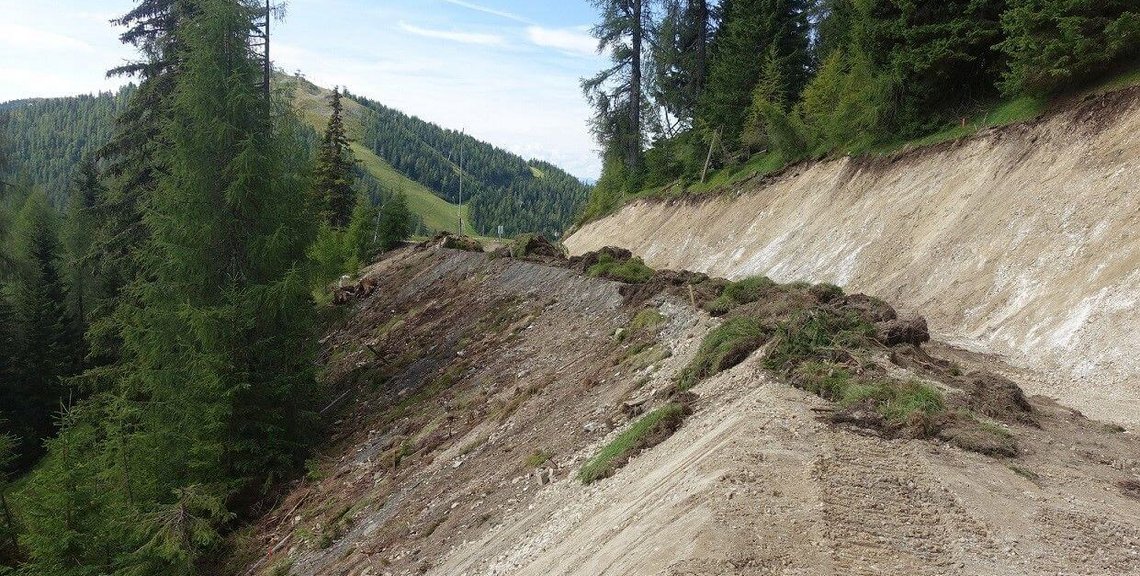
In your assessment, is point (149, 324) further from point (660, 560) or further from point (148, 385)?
point (660, 560)

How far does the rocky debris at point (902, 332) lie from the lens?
32.0 feet

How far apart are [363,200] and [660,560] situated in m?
39.4

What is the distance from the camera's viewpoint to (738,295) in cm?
1220

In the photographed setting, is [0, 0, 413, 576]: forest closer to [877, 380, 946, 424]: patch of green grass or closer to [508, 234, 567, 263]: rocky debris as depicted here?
[508, 234, 567, 263]: rocky debris

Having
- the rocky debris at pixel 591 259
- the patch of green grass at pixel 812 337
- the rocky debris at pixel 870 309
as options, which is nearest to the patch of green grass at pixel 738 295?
the rocky debris at pixel 870 309

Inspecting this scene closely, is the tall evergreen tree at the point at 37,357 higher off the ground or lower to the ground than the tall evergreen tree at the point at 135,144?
lower

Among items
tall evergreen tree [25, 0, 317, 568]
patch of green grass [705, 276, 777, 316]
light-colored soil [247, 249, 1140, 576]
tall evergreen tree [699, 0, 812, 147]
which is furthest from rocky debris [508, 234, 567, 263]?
tall evergreen tree [699, 0, 812, 147]

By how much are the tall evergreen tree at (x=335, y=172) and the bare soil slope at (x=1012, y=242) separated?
98.8 feet

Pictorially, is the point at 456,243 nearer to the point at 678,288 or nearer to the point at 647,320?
the point at 678,288

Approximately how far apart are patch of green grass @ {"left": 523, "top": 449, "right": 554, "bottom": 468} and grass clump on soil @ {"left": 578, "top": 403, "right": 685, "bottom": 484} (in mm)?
958

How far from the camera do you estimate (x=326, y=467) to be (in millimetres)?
13695

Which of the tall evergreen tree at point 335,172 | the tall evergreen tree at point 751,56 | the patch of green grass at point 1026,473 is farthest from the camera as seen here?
the tall evergreen tree at point 335,172

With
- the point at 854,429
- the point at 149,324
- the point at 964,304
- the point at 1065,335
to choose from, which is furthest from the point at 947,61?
the point at 149,324

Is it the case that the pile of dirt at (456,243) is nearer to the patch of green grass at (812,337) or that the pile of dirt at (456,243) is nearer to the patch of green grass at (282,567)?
the patch of green grass at (282,567)
